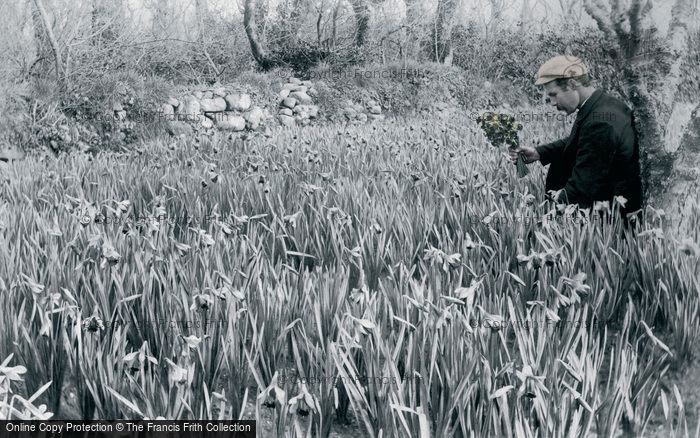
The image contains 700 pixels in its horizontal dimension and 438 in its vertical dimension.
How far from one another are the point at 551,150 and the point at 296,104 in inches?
354

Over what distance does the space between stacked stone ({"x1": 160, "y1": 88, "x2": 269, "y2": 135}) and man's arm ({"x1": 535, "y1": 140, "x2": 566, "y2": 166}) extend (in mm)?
7157

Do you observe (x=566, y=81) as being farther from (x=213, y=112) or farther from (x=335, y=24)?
(x=335, y=24)

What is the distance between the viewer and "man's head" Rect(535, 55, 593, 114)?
355cm

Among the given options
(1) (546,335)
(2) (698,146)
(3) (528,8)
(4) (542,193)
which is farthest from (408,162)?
(3) (528,8)

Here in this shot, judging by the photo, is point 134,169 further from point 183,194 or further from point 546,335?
point 546,335

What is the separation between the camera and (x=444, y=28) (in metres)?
16.5

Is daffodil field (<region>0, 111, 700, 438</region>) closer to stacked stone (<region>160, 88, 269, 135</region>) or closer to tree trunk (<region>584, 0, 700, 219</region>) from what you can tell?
tree trunk (<region>584, 0, 700, 219</region>)

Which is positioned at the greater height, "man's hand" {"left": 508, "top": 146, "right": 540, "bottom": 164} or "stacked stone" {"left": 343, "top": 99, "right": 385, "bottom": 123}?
"man's hand" {"left": 508, "top": 146, "right": 540, "bottom": 164}

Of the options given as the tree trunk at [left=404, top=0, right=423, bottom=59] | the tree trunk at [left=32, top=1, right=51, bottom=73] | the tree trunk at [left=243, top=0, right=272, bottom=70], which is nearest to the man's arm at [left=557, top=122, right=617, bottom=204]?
the tree trunk at [left=32, top=1, right=51, bottom=73]

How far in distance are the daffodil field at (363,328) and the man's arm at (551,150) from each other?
0.33 m

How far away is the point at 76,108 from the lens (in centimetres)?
909

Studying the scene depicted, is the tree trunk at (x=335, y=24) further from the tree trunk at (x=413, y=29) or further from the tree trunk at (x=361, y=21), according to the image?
the tree trunk at (x=413, y=29)

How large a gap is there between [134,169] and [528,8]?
603 inches

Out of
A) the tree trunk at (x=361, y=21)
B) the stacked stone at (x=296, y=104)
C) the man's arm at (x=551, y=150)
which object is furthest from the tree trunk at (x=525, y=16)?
the man's arm at (x=551, y=150)
